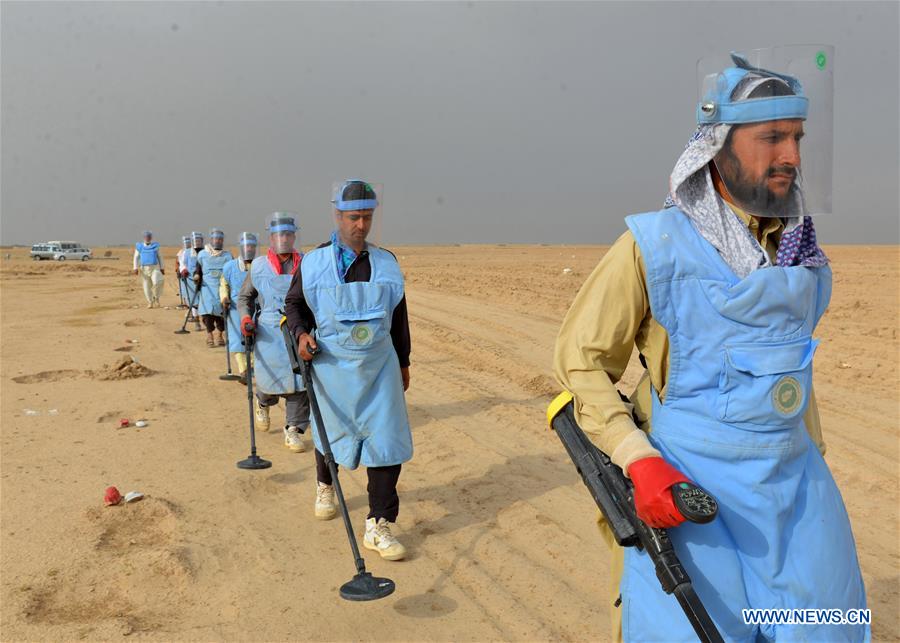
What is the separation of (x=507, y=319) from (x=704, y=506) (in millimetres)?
13382

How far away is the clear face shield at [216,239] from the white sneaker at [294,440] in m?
7.52

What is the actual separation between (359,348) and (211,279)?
32.6 feet

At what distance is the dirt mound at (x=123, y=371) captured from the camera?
1101cm

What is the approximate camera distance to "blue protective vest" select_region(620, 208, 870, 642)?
6.93 ft

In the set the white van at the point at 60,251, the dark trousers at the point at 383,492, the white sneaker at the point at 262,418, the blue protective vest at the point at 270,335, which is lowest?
the white van at the point at 60,251

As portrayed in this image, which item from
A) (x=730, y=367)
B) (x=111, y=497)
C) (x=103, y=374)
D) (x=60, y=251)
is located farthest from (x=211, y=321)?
(x=60, y=251)

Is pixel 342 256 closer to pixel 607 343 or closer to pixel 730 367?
pixel 607 343

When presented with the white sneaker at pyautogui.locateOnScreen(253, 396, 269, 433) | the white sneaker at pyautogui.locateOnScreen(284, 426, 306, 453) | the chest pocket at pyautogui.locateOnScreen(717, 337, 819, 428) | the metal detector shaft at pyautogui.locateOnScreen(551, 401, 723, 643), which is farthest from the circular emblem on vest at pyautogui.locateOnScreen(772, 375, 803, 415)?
the white sneaker at pyautogui.locateOnScreen(253, 396, 269, 433)

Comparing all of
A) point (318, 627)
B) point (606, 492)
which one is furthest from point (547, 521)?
point (606, 492)

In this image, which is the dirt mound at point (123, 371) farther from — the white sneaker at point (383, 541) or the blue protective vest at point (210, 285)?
the white sneaker at point (383, 541)

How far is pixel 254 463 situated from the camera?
22.7 ft

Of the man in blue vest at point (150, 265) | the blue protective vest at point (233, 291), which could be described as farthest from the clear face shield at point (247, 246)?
the man in blue vest at point (150, 265)

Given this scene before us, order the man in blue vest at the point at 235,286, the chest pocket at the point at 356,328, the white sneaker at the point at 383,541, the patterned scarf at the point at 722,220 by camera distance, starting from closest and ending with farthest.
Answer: the patterned scarf at the point at 722,220 < the chest pocket at the point at 356,328 < the white sneaker at the point at 383,541 < the man in blue vest at the point at 235,286

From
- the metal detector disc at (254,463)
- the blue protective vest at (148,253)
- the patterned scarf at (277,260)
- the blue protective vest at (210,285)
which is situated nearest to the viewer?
the metal detector disc at (254,463)
